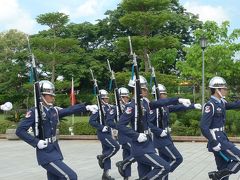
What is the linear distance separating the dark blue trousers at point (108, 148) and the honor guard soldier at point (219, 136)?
317 cm

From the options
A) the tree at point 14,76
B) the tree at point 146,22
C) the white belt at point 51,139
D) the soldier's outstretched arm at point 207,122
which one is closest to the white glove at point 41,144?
the white belt at point 51,139

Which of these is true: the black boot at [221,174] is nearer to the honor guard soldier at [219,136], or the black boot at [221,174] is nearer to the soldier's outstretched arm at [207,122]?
the honor guard soldier at [219,136]

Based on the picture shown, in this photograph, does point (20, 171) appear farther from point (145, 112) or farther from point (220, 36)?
point (220, 36)

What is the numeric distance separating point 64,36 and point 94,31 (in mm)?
3793

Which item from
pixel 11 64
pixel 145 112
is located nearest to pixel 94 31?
pixel 11 64

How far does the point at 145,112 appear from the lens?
862cm

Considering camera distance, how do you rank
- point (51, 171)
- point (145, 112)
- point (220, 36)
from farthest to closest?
1. point (220, 36)
2. point (145, 112)
3. point (51, 171)

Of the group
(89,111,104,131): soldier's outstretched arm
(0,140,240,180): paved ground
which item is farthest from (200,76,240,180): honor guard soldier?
(89,111,104,131): soldier's outstretched arm

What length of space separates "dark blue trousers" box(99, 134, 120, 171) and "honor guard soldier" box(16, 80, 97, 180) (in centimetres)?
350

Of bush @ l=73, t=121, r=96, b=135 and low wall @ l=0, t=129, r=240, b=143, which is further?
bush @ l=73, t=121, r=96, b=135

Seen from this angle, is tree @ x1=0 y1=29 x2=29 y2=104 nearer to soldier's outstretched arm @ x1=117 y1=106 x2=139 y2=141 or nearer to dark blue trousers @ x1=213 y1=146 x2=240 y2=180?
soldier's outstretched arm @ x1=117 y1=106 x2=139 y2=141

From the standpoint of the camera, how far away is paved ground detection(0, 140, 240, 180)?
39.2ft

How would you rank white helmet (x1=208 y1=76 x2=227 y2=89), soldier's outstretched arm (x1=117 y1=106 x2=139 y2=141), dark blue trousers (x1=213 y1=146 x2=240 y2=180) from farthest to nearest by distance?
white helmet (x1=208 y1=76 x2=227 y2=89) → dark blue trousers (x1=213 y1=146 x2=240 y2=180) → soldier's outstretched arm (x1=117 y1=106 x2=139 y2=141)

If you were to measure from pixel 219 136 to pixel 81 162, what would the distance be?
22.8 ft
